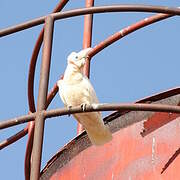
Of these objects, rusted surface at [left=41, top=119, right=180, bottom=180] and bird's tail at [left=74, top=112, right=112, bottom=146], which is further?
bird's tail at [left=74, top=112, right=112, bottom=146]

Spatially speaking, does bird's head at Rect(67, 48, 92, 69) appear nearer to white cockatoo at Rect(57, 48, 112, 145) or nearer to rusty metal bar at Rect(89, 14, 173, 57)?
white cockatoo at Rect(57, 48, 112, 145)

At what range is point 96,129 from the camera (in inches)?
189

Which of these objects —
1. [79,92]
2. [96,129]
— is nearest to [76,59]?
[79,92]

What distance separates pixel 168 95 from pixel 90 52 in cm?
141

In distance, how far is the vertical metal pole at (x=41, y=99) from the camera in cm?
350

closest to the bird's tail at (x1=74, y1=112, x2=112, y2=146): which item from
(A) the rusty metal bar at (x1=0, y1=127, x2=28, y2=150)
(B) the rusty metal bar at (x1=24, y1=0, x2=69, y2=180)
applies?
(B) the rusty metal bar at (x1=24, y1=0, x2=69, y2=180)

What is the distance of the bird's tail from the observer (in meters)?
4.71

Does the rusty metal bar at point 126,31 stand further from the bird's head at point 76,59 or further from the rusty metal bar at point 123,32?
the bird's head at point 76,59

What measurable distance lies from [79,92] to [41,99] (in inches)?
51.1

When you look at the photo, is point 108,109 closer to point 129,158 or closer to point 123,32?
point 129,158

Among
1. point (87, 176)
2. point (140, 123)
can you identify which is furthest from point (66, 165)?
point (140, 123)

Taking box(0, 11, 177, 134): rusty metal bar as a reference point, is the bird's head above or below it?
below

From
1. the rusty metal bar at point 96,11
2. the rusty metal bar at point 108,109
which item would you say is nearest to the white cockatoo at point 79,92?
the rusty metal bar at point 96,11

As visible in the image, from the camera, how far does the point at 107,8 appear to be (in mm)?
4176
